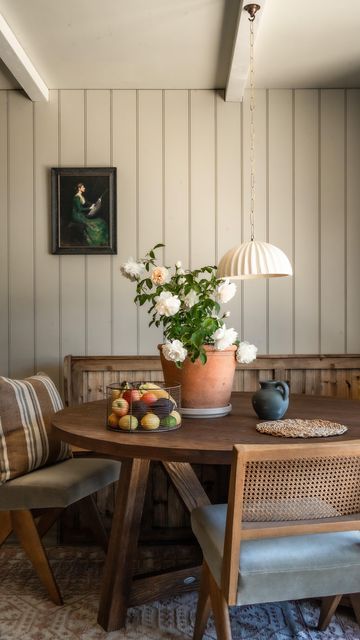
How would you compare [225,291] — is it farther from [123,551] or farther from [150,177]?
[150,177]

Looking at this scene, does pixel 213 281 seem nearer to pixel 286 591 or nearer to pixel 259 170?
pixel 286 591

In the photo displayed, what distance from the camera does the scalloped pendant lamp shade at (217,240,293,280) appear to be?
207cm

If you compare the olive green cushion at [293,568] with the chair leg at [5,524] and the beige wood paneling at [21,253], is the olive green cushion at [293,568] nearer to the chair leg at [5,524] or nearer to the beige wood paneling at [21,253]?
the chair leg at [5,524]

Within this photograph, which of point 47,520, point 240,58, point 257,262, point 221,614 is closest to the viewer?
point 221,614

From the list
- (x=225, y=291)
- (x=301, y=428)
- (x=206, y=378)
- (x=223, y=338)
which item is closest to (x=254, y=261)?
(x=225, y=291)

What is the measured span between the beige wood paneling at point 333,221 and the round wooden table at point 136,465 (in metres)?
→ 1.02

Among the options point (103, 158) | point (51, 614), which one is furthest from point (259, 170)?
point (51, 614)

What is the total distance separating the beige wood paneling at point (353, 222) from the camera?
3.09 metres

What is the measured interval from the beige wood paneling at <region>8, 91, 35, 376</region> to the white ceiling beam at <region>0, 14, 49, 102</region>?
248mm

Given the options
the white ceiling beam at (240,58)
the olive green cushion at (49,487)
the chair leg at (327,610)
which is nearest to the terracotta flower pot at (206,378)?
the olive green cushion at (49,487)

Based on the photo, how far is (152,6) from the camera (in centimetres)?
227

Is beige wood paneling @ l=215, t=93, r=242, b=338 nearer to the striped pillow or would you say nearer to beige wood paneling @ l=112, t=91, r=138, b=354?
beige wood paneling @ l=112, t=91, r=138, b=354

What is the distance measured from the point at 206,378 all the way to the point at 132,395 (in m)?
0.34

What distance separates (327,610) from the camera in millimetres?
1873
